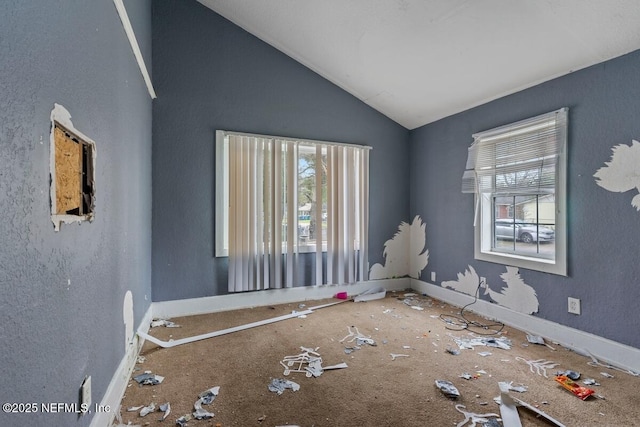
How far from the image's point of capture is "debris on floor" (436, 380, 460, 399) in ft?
6.25

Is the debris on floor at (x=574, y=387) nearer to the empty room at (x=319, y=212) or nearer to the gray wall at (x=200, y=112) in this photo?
the empty room at (x=319, y=212)

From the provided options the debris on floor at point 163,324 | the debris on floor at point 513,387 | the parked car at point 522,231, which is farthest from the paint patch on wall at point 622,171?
the debris on floor at point 163,324

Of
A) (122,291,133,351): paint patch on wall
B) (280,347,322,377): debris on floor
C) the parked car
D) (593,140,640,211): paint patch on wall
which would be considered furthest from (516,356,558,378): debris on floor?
(122,291,133,351): paint patch on wall

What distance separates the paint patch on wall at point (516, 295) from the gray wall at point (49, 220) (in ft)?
11.1

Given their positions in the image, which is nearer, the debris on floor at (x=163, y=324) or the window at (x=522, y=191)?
the window at (x=522, y=191)

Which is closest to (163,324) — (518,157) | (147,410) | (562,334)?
(147,410)

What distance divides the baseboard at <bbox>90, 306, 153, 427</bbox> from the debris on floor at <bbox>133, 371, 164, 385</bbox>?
7 cm

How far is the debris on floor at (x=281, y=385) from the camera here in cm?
197

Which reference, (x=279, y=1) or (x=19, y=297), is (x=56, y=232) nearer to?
(x=19, y=297)

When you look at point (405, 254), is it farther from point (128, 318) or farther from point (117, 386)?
point (117, 386)

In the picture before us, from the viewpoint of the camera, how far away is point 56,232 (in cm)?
112

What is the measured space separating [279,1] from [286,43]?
0.59m

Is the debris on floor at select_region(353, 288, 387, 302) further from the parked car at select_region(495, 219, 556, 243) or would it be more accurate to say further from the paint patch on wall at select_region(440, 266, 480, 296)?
the parked car at select_region(495, 219, 556, 243)

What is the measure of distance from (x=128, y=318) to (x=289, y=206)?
201 cm
